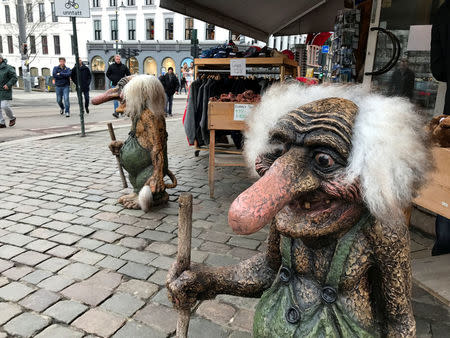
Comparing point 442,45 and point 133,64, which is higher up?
point 133,64

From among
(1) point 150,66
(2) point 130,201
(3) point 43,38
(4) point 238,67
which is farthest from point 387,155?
(3) point 43,38

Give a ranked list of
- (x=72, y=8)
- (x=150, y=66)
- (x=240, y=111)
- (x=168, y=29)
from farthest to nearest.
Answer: (x=150, y=66) → (x=168, y=29) → (x=72, y=8) → (x=240, y=111)

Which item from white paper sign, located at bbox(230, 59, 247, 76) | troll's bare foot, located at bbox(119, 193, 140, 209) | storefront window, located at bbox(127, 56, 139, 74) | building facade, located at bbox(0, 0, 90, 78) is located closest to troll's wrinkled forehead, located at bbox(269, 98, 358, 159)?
troll's bare foot, located at bbox(119, 193, 140, 209)

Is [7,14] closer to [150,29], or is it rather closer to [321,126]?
[150,29]

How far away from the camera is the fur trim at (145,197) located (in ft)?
11.6

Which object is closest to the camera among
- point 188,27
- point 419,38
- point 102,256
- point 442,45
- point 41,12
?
point 102,256

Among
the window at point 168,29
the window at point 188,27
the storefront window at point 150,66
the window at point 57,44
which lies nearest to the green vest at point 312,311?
the window at point 188,27

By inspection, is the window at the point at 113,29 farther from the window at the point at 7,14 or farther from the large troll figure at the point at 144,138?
the large troll figure at the point at 144,138

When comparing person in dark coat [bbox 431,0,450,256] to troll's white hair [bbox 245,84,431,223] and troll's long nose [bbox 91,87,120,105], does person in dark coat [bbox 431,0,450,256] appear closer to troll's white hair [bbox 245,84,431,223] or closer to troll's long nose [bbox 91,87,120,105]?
troll's white hair [bbox 245,84,431,223]

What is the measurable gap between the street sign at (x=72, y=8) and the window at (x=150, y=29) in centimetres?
3074

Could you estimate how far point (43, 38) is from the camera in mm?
38250

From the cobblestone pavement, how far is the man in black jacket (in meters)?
1.58

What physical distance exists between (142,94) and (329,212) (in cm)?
281

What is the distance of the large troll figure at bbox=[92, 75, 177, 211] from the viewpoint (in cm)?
347
